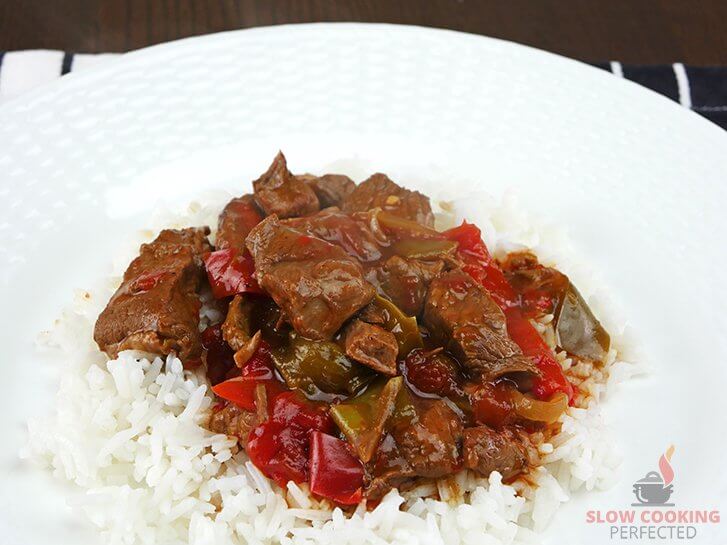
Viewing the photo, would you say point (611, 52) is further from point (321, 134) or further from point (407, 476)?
point (407, 476)

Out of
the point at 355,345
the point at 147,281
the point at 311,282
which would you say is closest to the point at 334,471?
the point at 355,345

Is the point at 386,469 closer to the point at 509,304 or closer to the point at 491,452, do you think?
the point at 491,452

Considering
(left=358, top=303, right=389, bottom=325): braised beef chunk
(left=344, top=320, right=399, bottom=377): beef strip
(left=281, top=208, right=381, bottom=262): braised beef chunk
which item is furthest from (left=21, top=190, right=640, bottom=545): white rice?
(left=358, top=303, right=389, bottom=325): braised beef chunk

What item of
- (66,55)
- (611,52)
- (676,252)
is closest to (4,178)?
(66,55)

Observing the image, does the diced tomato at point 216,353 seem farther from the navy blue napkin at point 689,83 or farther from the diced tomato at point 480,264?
the navy blue napkin at point 689,83

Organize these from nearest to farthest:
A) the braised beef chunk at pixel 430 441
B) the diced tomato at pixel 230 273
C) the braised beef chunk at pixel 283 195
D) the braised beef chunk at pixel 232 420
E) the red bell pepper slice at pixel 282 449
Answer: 1. the braised beef chunk at pixel 430 441
2. the red bell pepper slice at pixel 282 449
3. the braised beef chunk at pixel 232 420
4. the diced tomato at pixel 230 273
5. the braised beef chunk at pixel 283 195

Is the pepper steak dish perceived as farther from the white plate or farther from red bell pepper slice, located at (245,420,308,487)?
the white plate

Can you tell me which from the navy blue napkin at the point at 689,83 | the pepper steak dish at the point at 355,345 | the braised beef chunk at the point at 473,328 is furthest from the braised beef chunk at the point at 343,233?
the navy blue napkin at the point at 689,83
